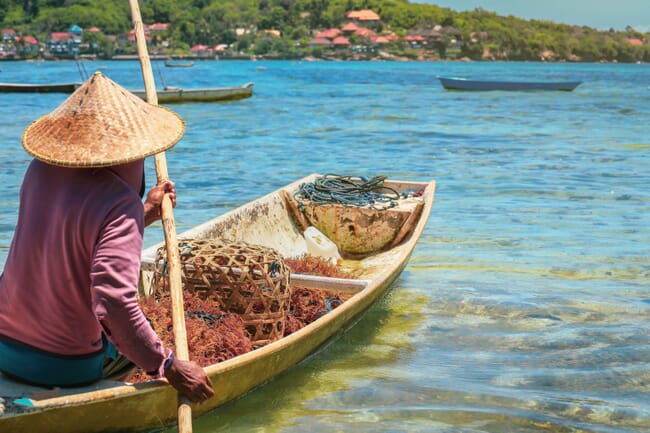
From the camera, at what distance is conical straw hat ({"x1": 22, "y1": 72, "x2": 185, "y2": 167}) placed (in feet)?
9.71

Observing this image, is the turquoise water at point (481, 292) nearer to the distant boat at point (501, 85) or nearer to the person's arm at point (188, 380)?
the person's arm at point (188, 380)

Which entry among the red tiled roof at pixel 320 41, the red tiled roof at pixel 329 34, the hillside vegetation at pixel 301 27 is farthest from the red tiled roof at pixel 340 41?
the hillside vegetation at pixel 301 27

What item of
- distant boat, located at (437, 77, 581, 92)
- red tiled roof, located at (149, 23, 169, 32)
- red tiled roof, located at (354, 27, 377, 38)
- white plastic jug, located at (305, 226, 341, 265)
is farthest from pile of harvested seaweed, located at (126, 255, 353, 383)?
red tiled roof, located at (354, 27, 377, 38)

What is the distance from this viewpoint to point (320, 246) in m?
7.50

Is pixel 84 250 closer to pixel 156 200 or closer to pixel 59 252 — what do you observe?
pixel 59 252

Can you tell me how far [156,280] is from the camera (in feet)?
16.1

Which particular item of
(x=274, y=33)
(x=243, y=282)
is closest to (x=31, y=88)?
(x=243, y=282)

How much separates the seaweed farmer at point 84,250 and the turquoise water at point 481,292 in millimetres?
1403

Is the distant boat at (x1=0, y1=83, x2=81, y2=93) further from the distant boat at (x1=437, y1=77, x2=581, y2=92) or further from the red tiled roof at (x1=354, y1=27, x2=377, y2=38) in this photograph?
the red tiled roof at (x1=354, y1=27, x2=377, y2=38)

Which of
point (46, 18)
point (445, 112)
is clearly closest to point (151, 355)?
point (445, 112)

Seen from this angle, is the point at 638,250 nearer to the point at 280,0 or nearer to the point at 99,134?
the point at 99,134

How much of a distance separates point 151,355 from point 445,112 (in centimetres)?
2856

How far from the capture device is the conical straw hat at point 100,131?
9.71 ft

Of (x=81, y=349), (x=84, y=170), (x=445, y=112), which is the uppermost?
(x=84, y=170)
